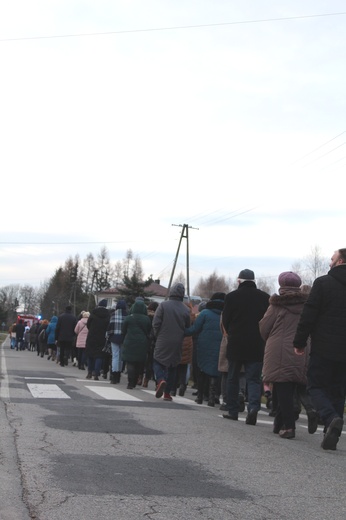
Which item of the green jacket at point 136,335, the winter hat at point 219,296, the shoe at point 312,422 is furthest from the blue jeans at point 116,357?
the shoe at point 312,422

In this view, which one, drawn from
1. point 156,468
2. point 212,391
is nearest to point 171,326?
point 212,391

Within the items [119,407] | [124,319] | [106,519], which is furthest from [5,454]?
[124,319]

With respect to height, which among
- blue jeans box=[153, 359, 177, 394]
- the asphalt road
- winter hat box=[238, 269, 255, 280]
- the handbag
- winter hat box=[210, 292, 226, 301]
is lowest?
the asphalt road

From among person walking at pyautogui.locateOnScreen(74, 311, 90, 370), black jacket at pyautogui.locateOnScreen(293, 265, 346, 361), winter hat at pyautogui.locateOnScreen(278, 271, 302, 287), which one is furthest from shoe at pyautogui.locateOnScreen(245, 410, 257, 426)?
person walking at pyautogui.locateOnScreen(74, 311, 90, 370)

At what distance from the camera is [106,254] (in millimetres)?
154375

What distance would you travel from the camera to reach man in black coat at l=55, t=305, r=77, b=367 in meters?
26.3

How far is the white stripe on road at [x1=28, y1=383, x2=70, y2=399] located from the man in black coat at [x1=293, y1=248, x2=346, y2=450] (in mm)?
4917

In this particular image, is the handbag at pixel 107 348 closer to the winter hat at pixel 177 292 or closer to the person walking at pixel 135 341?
the person walking at pixel 135 341

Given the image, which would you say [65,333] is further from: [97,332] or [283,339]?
[283,339]

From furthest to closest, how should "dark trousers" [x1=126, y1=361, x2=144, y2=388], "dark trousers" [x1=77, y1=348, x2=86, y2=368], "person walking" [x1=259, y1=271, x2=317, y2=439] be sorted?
"dark trousers" [x1=77, y1=348, x2=86, y2=368] < "dark trousers" [x1=126, y1=361, x2=144, y2=388] < "person walking" [x1=259, y1=271, x2=317, y2=439]

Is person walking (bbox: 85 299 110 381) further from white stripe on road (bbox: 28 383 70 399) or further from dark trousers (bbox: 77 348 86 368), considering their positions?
dark trousers (bbox: 77 348 86 368)

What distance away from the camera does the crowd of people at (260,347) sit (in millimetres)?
8086

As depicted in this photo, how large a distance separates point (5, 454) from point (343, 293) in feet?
11.2

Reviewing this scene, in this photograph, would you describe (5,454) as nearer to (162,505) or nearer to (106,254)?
(162,505)
